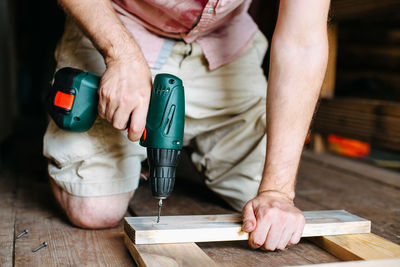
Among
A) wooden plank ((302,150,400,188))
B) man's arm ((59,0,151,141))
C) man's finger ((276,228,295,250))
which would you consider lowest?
wooden plank ((302,150,400,188))

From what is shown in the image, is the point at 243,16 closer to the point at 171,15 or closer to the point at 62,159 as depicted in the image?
the point at 171,15

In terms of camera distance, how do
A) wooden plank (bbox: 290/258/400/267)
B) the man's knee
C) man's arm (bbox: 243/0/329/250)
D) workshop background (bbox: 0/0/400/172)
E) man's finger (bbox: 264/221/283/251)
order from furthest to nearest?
workshop background (bbox: 0/0/400/172) → the man's knee → man's arm (bbox: 243/0/329/250) → man's finger (bbox: 264/221/283/251) → wooden plank (bbox: 290/258/400/267)

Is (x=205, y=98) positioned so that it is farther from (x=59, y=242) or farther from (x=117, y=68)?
(x=59, y=242)

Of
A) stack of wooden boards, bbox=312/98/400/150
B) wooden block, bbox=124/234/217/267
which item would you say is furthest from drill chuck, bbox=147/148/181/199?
stack of wooden boards, bbox=312/98/400/150

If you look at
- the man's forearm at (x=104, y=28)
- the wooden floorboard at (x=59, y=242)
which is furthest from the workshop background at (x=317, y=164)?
the man's forearm at (x=104, y=28)

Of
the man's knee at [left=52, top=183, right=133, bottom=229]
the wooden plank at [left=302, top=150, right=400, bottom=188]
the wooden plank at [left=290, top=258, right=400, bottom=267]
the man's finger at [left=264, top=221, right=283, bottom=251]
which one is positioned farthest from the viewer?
the wooden plank at [left=302, top=150, right=400, bottom=188]

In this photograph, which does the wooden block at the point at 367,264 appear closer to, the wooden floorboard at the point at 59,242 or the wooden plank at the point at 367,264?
the wooden plank at the point at 367,264

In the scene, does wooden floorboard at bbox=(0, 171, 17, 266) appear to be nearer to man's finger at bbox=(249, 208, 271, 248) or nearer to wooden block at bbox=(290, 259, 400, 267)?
man's finger at bbox=(249, 208, 271, 248)

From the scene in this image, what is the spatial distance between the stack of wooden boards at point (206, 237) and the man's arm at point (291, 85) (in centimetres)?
10

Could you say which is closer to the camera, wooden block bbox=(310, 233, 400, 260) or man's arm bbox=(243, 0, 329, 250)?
wooden block bbox=(310, 233, 400, 260)

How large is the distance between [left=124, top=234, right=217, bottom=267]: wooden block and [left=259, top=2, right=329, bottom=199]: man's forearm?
0.23 m

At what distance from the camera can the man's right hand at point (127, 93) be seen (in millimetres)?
964

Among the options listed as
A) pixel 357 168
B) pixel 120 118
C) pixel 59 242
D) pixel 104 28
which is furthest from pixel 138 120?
pixel 357 168

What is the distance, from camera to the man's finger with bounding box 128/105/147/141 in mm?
966
